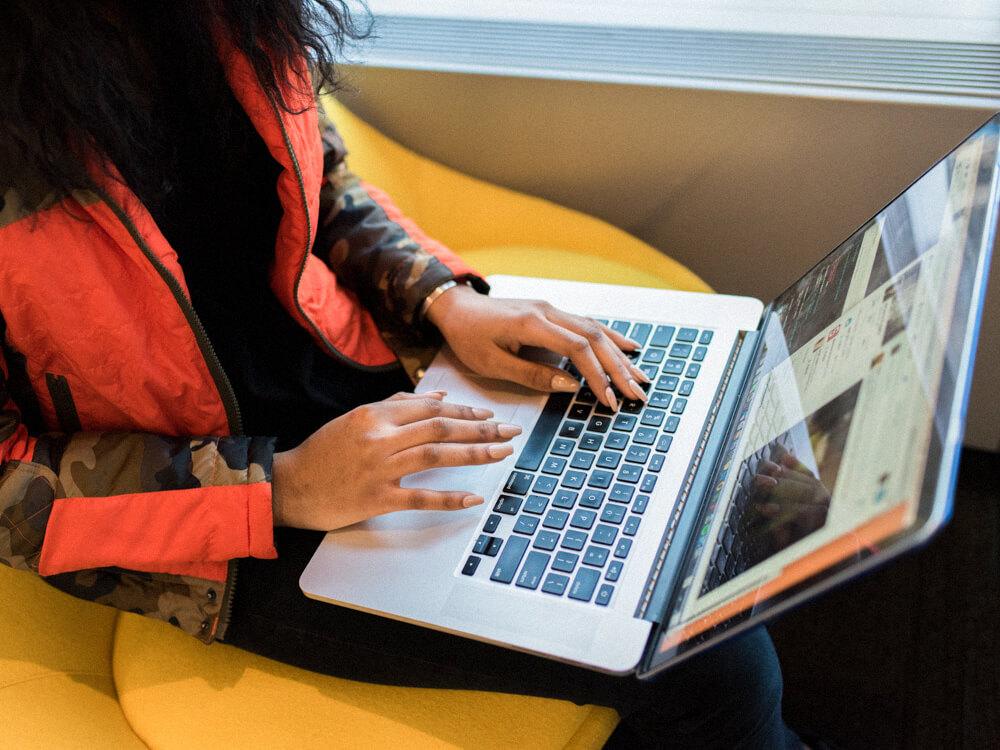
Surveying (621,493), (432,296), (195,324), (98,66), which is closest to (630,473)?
(621,493)

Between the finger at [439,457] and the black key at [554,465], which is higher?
the finger at [439,457]

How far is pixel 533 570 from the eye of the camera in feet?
2.31

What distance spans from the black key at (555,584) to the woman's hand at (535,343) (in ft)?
0.68

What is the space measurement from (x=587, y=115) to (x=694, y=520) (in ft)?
2.56

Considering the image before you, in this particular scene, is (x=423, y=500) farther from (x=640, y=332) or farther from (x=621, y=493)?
(x=640, y=332)

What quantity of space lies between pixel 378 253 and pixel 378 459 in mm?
349

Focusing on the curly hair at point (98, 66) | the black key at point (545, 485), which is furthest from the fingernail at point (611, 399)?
the curly hair at point (98, 66)

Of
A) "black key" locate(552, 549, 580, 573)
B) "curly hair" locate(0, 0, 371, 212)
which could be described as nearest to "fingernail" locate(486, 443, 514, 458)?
"black key" locate(552, 549, 580, 573)

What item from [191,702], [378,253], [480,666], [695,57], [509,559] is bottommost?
[191,702]

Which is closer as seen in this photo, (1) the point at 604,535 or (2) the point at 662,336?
(1) the point at 604,535

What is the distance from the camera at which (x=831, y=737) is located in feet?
3.63

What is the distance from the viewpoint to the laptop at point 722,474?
513 millimetres

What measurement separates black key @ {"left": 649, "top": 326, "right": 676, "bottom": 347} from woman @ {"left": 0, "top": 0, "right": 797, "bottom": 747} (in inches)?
1.9

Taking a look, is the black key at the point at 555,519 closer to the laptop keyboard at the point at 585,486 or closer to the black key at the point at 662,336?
the laptop keyboard at the point at 585,486
